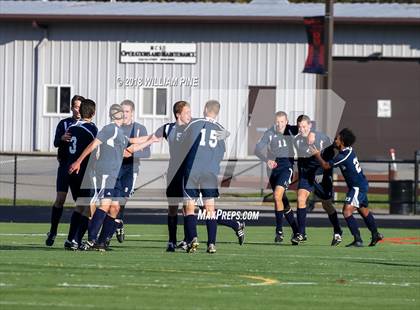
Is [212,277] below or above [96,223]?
Result: below

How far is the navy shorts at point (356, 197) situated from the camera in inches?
756

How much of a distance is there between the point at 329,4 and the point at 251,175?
6.35m

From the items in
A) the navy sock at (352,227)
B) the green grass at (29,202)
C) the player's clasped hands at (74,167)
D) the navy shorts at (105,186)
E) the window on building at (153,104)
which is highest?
the window on building at (153,104)

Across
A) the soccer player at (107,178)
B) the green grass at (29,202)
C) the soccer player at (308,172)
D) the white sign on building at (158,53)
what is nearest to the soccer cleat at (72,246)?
the soccer player at (107,178)

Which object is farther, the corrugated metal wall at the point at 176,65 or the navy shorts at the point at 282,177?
the corrugated metal wall at the point at 176,65

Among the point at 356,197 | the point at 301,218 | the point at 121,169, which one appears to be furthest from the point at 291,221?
the point at 121,169

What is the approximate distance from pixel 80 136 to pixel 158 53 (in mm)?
29627

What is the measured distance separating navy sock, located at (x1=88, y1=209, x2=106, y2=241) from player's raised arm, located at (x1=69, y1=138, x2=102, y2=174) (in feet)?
2.12

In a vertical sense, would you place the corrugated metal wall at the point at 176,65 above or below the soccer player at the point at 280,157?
above

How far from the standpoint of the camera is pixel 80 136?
17109mm

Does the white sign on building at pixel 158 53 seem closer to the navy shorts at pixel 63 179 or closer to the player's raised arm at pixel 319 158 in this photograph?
the player's raised arm at pixel 319 158

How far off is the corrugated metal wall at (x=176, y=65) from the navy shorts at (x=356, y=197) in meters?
26.2

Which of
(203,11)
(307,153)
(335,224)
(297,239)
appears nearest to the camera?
(297,239)

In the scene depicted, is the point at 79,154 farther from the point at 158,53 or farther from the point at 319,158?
the point at 158,53
